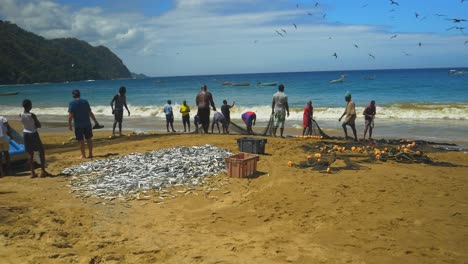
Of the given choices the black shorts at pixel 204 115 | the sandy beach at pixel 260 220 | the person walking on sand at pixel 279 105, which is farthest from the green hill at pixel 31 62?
the sandy beach at pixel 260 220

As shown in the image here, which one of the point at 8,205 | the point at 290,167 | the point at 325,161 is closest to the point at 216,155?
the point at 290,167

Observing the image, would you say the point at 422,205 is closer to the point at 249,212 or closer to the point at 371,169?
the point at 371,169

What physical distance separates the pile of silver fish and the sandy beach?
1.16 ft

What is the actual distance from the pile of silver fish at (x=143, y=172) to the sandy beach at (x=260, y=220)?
1.16ft

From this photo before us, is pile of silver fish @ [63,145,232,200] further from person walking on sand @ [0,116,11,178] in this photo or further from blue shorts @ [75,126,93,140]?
person walking on sand @ [0,116,11,178]

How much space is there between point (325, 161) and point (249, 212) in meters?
3.73

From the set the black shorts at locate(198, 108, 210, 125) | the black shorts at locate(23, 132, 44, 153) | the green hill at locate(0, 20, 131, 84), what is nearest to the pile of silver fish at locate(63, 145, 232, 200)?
the black shorts at locate(23, 132, 44, 153)

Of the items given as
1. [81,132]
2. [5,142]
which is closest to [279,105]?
[81,132]

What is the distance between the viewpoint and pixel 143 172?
8.28m

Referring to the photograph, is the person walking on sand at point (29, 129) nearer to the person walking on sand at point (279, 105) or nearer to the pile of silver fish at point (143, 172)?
the pile of silver fish at point (143, 172)

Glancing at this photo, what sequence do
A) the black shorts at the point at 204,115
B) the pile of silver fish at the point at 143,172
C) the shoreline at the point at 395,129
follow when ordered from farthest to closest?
the shoreline at the point at 395,129 → the black shorts at the point at 204,115 → the pile of silver fish at the point at 143,172

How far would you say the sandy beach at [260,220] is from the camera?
4703 mm

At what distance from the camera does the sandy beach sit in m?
4.70

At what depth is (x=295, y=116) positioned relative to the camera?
79.2ft
